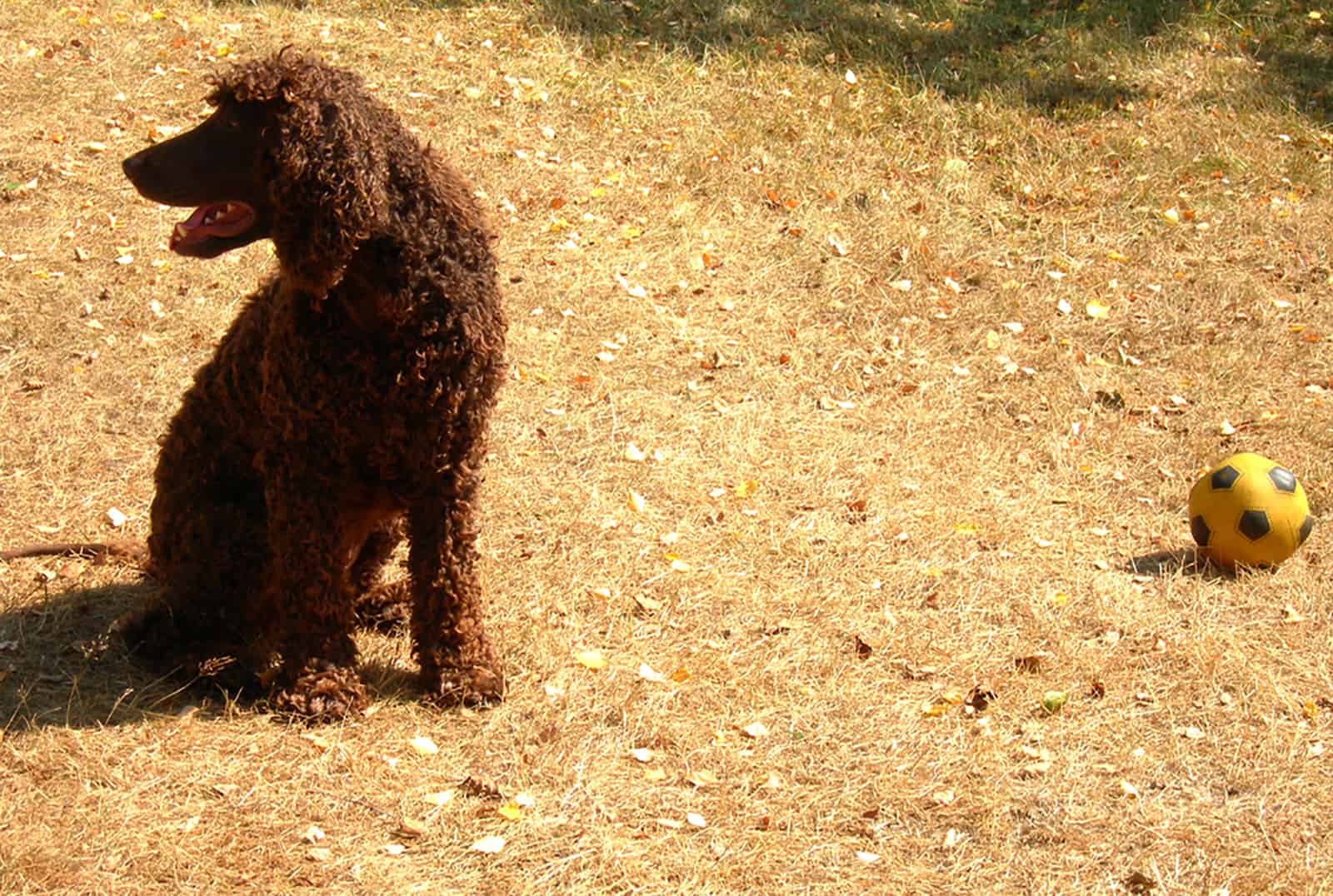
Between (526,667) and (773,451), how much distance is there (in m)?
2.09

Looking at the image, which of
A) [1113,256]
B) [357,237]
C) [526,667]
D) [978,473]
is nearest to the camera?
[357,237]

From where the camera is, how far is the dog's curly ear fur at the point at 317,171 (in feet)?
12.0

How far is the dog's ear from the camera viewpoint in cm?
365

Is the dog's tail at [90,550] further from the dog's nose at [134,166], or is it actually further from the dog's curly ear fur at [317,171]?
the dog's curly ear fur at [317,171]

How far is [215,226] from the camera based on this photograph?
3.84 m

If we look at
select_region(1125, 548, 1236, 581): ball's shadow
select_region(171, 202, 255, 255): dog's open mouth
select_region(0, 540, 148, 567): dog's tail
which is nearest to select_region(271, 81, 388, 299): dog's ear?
select_region(171, 202, 255, 255): dog's open mouth

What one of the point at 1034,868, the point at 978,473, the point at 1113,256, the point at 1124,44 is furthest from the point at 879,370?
the point at 1124,44

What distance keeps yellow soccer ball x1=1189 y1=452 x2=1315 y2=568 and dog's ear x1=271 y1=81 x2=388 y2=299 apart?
3.44 metres

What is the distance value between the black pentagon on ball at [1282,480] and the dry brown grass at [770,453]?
13.7 inches

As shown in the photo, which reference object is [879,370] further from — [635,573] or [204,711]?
[204,711]

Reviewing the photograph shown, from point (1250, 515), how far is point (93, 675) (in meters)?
4.14

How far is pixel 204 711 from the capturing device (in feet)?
13.8

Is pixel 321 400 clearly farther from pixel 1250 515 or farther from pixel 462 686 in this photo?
pixel 1250 515

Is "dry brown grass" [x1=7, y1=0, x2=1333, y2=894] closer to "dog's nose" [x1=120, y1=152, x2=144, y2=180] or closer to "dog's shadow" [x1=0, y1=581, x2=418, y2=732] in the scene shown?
"dog's shadow" [x1=0, y1=581, x2=418, y2=732]
